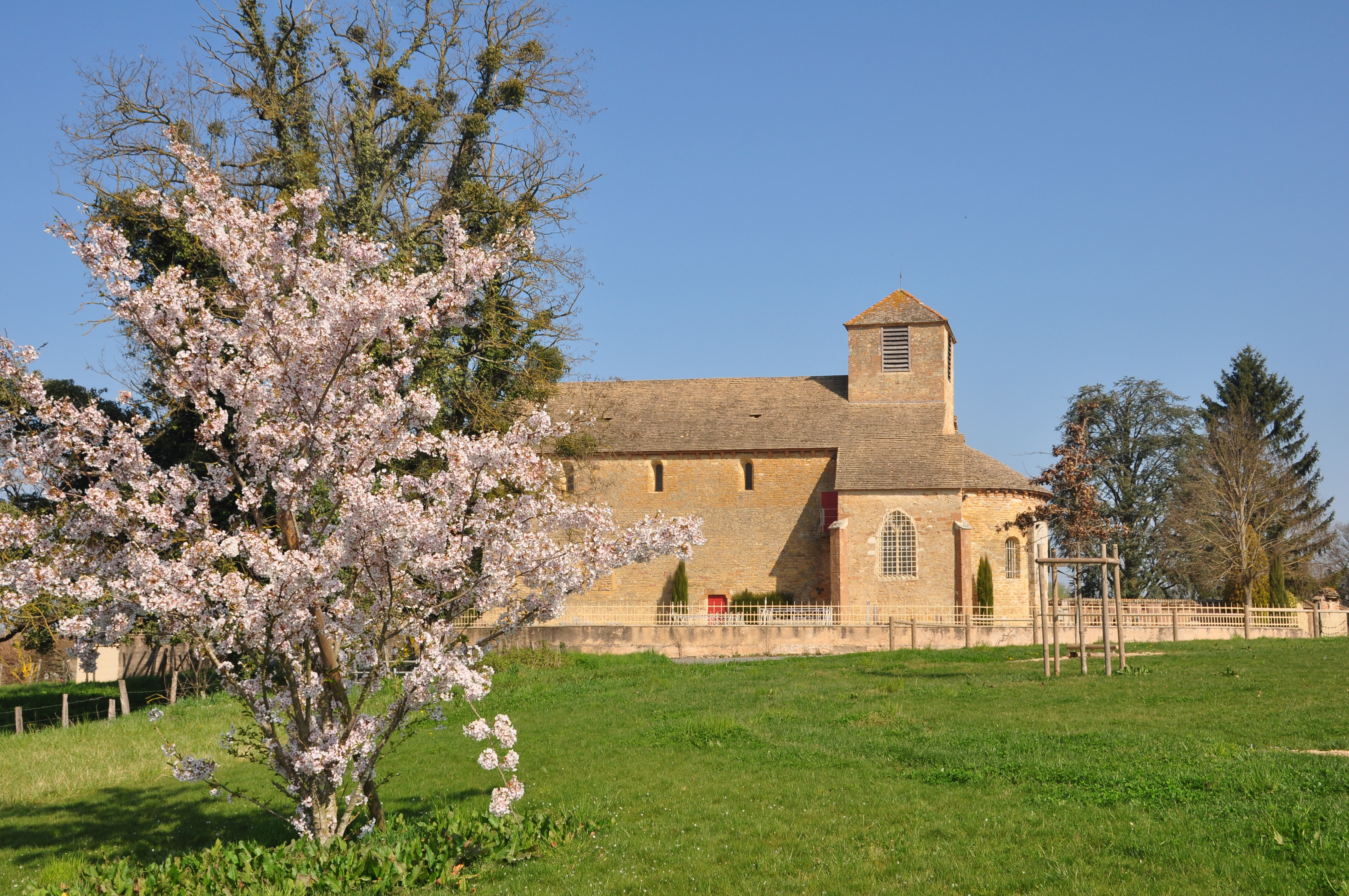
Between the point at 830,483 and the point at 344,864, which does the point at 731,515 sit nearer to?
the point at 830,483

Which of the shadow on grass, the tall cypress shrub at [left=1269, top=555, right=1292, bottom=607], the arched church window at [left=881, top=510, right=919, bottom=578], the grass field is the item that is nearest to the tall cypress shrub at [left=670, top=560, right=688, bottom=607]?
the arched church window at [left=881, top=510, right=919, bottom=578]

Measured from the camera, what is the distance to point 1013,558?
128 ft

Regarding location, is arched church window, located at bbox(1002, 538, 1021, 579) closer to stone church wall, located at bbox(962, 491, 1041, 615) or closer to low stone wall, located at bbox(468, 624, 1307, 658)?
stone church wall, located at bbox(962, 491, 1041, 615)

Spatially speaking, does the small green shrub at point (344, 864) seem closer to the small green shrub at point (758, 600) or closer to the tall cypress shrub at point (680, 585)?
the small green shrub at point (758, 600)

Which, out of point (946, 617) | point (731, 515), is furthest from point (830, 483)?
point (946, 617)

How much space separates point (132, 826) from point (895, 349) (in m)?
35.7

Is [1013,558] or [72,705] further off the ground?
[1013,558]

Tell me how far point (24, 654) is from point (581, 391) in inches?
1127

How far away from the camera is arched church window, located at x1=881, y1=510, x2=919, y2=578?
38.3m

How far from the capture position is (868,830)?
9383 millimetres

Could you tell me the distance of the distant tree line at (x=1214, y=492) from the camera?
45.7m

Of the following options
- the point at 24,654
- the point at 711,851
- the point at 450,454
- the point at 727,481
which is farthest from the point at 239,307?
the point at 24,654

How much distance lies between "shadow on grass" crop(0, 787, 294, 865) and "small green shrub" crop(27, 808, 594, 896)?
2117 mm

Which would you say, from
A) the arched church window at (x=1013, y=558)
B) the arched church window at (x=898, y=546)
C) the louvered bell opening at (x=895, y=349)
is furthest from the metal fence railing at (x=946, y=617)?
the louvered bell opening at (x=895, y=349)
